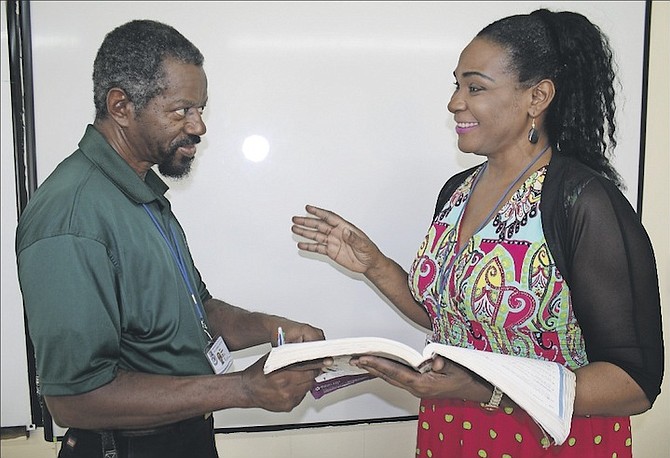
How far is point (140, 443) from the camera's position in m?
1.23

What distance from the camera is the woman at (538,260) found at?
1.18 metres

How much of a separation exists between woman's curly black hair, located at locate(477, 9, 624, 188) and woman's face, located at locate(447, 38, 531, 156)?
0.03 metres

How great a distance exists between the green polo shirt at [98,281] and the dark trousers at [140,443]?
13 cm

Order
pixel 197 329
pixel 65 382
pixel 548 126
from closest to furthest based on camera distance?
pixel 65 382
pixel 197 329
pixel 548 126

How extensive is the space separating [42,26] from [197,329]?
1167mm

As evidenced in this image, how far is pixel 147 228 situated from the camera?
3.93 ft

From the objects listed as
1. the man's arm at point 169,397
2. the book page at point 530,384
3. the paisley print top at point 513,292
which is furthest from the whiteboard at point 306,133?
the book page at point 530,384

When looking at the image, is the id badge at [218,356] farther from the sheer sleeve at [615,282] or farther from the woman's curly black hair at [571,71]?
the woman's curly black hair at [571,71]

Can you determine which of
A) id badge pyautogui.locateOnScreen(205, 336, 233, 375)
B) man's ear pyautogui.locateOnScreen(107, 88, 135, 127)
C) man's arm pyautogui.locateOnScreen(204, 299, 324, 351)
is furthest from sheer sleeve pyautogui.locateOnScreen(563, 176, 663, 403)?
man's ear pyautogui.locateOnScreen(107, 88, 135, 127)

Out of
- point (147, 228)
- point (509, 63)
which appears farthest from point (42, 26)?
point (509, 63)

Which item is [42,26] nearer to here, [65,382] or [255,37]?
[255,37]

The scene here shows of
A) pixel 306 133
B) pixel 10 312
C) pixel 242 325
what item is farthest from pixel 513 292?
pixel 10 312

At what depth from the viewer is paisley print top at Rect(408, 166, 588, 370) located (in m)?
1.27

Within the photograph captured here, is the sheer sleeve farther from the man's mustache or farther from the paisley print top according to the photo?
the man's mustache
